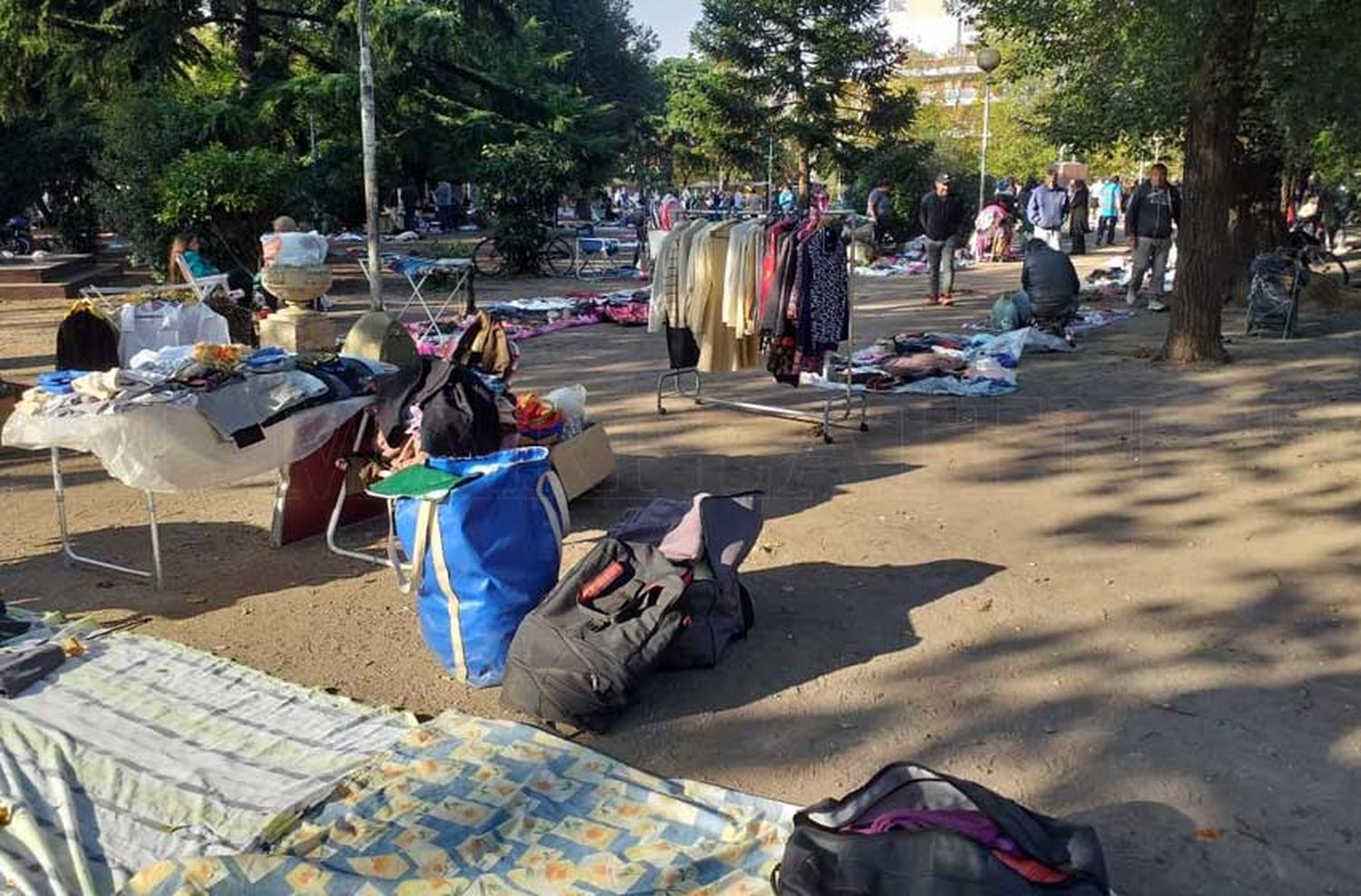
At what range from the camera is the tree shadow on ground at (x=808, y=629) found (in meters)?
4.04

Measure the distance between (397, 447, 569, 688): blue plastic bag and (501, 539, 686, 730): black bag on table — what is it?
0.16m

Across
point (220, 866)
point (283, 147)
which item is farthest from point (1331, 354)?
point (283, 147)

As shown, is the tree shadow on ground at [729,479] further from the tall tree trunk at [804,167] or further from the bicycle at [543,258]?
the tall tree trunk at [804,167]

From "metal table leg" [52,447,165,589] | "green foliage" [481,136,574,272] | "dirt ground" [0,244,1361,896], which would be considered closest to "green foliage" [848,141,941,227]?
"green foliage" [481,136,574,272]

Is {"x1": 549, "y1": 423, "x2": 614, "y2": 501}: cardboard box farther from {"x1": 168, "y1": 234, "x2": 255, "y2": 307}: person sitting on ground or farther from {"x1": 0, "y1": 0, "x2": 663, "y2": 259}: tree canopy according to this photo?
{"x1": 0, "y1": 0, "x2": 663, "y2": 259}: tree canopy

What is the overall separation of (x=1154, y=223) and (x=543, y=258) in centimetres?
1027

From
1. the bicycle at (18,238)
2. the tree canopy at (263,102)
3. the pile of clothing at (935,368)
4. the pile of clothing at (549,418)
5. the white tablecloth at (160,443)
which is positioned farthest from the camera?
the bicycle at (18,238)

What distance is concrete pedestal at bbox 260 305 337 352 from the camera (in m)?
8.23

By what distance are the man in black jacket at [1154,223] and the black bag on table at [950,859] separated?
454 inches

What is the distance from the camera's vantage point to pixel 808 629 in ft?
15.0

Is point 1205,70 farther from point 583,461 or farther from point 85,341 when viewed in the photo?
point 85,341

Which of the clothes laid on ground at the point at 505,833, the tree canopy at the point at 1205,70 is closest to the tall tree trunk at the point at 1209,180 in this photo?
the tree canopy at the point at 1205,70

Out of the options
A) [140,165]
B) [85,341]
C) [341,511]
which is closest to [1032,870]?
[341,511]

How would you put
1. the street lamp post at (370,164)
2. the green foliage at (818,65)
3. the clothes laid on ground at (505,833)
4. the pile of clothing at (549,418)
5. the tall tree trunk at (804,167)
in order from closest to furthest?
the clothes laid on ground at (505,833)
the pile of clothing at (549,418)
the street lamp post at (370,164)
the green foliage at (818,65)
the tall tree trunk at (804,167)
